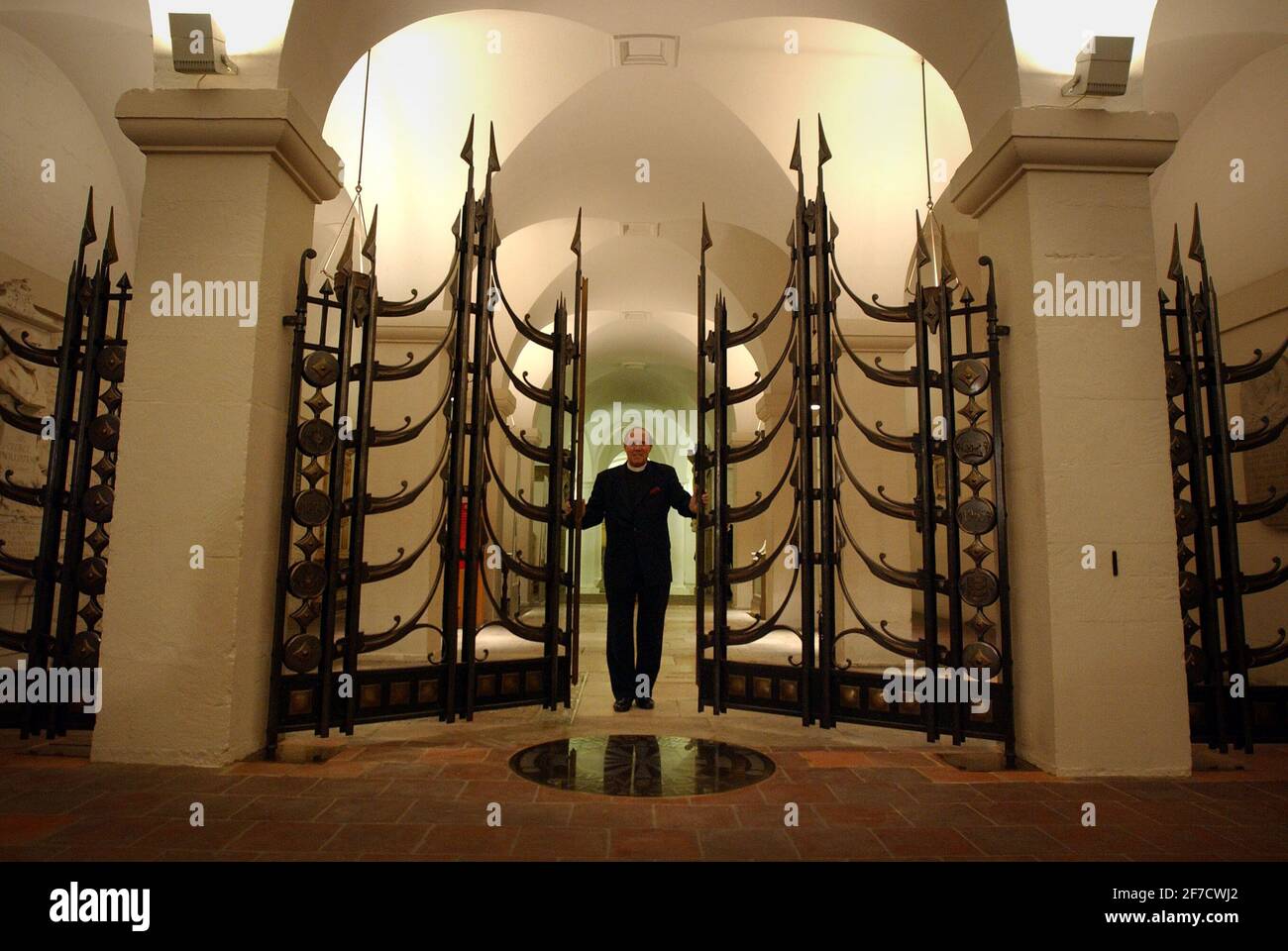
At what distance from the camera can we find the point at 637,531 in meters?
5.06

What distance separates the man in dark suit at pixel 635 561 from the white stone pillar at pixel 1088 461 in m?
2.08

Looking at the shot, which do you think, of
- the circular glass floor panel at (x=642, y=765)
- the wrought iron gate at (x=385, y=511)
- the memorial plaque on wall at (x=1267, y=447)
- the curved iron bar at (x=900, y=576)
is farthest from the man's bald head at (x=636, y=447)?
the memorial plaque on wall at (x=1267, y=447)

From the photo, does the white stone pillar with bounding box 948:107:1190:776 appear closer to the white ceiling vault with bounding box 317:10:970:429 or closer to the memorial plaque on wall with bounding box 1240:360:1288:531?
the memorial plaque on wall with bounding box 1240:360:1288:531

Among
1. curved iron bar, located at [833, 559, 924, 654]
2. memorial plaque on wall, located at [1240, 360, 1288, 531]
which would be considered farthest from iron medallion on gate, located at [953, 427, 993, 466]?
memorial plaque on wall, located at [1240, 360, 1288, 531]

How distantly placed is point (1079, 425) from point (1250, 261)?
3960mm

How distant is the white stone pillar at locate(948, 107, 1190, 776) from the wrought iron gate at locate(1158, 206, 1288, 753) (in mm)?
385

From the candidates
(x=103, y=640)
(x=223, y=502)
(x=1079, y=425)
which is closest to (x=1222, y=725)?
(x=1079, y=425)

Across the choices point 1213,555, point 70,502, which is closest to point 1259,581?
point 1213,555

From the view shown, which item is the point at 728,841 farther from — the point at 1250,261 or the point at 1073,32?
the point at 1250,261

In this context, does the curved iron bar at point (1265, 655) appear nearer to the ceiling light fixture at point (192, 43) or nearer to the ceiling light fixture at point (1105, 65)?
the ceiling light fixture at point (1105, 65)

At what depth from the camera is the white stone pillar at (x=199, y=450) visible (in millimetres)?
3547

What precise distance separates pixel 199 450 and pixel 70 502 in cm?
89

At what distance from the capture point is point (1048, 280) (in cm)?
381

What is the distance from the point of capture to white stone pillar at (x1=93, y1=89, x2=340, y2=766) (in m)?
3.55
